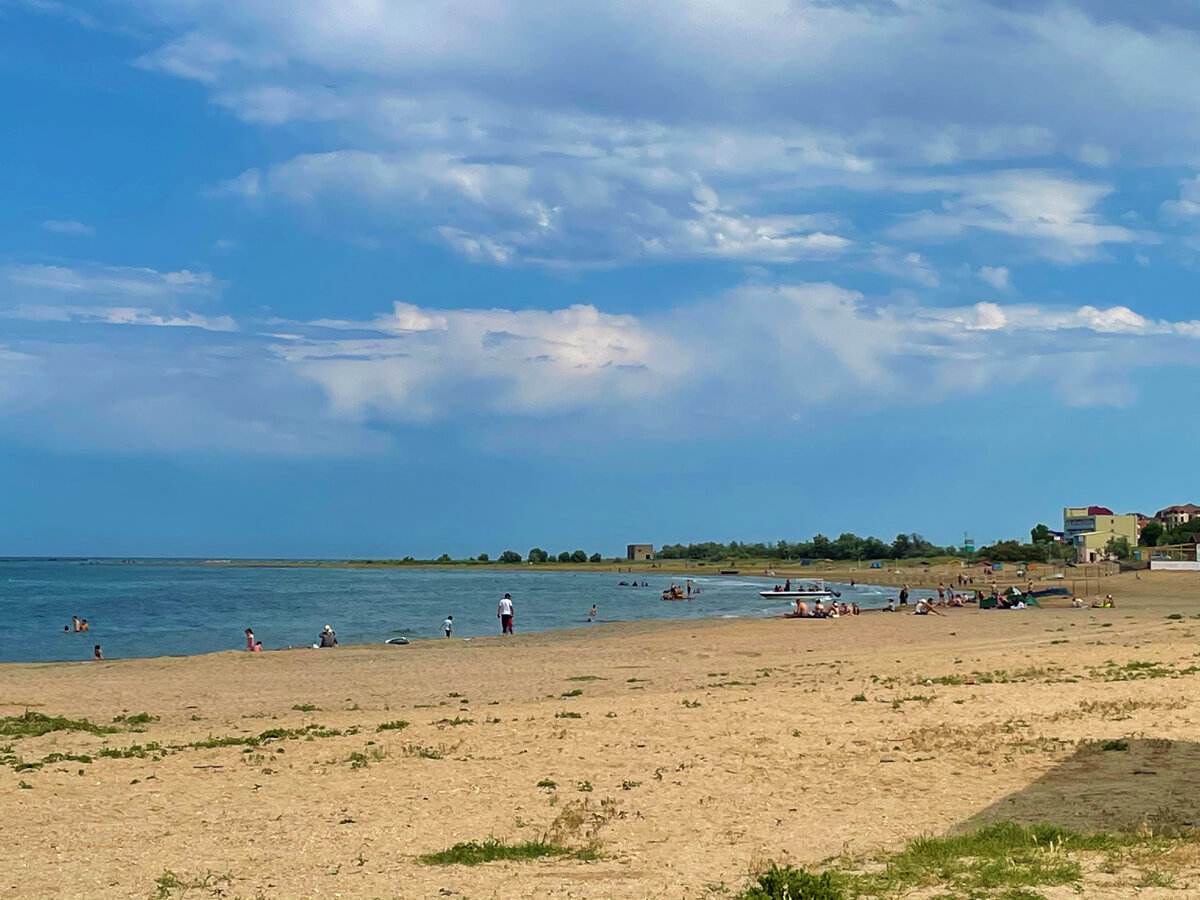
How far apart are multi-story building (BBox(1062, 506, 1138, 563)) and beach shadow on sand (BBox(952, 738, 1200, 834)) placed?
122 m

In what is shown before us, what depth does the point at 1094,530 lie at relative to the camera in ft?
548

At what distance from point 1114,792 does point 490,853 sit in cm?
618

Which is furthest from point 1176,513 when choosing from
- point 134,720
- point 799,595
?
point 134,720

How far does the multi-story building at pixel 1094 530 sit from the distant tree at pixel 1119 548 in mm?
A: 863

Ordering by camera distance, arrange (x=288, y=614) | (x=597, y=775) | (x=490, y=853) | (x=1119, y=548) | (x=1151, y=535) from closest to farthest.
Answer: (x=490, y=853), (x=597, y=775), (x=288, y=614), (x=1119, y=548), (x=1151, y=535)

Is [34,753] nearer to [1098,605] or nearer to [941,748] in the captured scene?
[941,748]

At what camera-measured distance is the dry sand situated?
891cm

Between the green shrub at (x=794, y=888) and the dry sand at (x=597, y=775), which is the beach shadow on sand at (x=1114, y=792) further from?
the green shrub at (x=794, y=888)

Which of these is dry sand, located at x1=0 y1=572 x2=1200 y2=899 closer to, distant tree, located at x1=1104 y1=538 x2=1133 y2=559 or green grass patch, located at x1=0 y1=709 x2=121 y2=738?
green grass patch, located at x1=0 y1=709 x2=121 y2=738

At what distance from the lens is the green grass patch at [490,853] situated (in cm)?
899

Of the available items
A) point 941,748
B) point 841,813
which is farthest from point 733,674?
point 841,813

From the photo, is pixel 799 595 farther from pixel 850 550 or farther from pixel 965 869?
pixel 850 550

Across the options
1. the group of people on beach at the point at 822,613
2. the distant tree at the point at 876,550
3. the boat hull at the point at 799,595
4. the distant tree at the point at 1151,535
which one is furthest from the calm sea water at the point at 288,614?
the distant tree at the point at 876,550

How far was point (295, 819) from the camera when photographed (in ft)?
35.3
